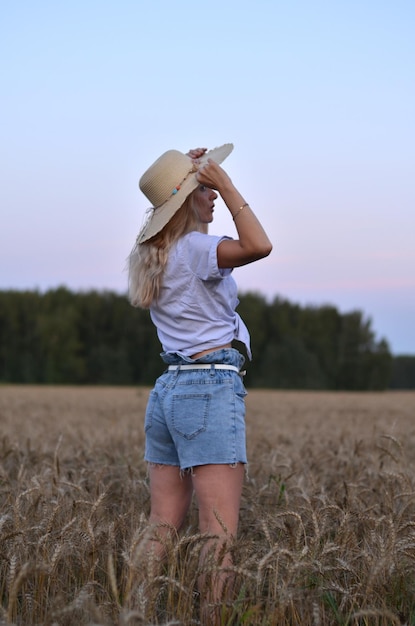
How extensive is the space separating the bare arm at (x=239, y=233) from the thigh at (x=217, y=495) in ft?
2.59

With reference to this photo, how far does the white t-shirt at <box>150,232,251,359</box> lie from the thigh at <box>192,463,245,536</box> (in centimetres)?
47

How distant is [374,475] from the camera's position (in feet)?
16.5

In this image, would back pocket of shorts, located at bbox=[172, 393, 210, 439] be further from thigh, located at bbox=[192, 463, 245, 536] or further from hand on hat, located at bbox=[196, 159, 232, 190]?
hand on hat, located at bbox=[196, 159, 232, 190]

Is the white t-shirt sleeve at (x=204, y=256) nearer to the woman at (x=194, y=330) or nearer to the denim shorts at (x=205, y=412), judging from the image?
the woman at (x=194, y=330)

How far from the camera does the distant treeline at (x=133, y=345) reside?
2028 inches

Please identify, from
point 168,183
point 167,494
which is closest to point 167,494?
point 167,494

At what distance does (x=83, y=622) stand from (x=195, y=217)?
1600mm

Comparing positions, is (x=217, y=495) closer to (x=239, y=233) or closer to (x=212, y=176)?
(x=239, y=233)

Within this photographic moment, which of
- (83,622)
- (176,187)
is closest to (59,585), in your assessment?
(83,622)

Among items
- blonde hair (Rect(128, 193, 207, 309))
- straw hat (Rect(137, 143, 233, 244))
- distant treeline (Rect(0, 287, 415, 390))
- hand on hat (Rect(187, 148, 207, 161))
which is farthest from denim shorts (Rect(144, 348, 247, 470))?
distant treeline (Rect(0, 287, 415, 390))

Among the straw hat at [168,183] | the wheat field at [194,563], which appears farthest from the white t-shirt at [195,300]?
the wheat field at [194,563]

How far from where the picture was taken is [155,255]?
3182 mm

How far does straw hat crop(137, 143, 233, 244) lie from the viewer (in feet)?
10.5

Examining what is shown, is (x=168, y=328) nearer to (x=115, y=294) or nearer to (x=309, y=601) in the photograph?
(x=309, y=601)
